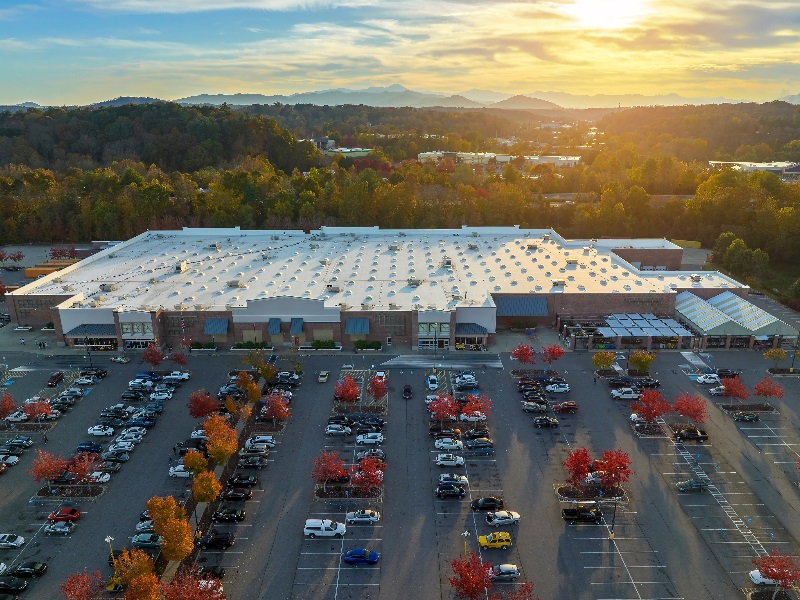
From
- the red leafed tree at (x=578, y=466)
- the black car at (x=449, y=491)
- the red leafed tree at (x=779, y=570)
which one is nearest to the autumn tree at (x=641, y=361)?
the red leafed tree at (x=578, y=466)

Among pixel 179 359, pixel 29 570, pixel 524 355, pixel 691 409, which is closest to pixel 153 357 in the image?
pixel 179 359

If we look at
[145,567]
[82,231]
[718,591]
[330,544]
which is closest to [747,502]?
[718,591]

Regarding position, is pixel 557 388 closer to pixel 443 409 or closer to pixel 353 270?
pixel 443 409

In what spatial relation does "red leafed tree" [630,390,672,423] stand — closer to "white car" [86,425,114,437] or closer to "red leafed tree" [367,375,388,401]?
"red leafed tree" [367,375,388,401]

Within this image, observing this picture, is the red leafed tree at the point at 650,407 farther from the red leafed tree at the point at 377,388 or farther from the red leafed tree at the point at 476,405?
the red leafed tree at the point at 377,388

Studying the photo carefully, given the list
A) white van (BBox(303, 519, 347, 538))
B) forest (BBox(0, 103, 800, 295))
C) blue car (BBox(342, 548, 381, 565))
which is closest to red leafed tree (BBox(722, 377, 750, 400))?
blue car (BBox(342, 548, 381, 565))
